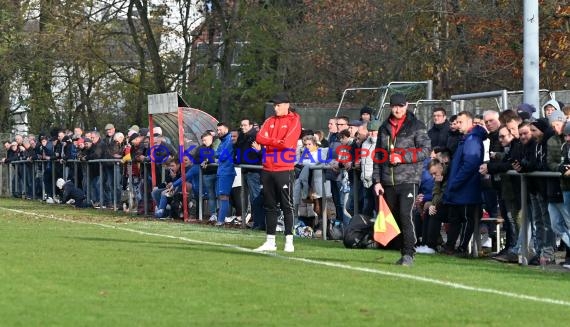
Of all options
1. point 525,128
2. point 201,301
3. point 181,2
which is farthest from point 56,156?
point 201,301

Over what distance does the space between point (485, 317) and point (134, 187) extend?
1948 cm

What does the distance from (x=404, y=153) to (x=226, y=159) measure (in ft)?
31.4

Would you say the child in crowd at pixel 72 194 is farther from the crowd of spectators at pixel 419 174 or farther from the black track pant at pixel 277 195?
the black track pant at pixel 277 195

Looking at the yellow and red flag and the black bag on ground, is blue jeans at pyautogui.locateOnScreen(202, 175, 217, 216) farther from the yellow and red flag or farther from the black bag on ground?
the yellow and red flag

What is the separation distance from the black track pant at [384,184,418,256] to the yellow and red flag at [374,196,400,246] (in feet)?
0.17

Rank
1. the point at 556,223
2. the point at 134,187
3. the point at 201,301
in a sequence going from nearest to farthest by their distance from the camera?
1. the point at 201,301
2. the point at 556,223
3. the point at 134,187

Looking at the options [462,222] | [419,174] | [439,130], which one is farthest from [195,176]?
[419,174]

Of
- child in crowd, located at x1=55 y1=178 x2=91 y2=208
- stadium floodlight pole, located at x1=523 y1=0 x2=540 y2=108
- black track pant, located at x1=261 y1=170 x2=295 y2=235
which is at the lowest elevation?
child in crowd, located at x1=55 y1=178 x2=91 y2=208

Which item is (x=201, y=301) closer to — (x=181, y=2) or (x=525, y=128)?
(x=525, y=128)

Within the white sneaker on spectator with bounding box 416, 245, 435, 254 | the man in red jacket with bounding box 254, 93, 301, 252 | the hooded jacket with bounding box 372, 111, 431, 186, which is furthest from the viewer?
the white sneaker on spectator with bounding box 416, 245, 435, 254

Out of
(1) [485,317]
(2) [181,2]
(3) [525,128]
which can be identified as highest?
(2) [181,2]

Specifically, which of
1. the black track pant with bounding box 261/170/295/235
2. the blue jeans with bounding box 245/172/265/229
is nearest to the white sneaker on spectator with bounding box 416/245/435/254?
the black track pant with bounding box 261/170/295/235

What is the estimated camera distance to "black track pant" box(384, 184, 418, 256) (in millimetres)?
15172

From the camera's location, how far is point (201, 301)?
11.3 m
